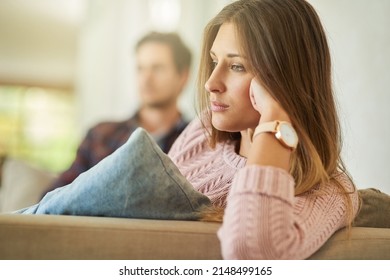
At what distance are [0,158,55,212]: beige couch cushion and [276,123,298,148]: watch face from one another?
1268 millimetres

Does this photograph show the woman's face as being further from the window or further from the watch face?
the window

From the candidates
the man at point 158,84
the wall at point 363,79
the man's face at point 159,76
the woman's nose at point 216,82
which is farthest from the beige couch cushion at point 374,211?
the man's face at point 159,76

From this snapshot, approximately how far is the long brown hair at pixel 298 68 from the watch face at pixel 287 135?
0.07 meters

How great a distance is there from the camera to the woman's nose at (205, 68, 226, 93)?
944mm

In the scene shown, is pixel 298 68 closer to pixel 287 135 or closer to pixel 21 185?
pixel 287 135

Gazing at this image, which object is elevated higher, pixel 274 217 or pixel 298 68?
pixel 298 68

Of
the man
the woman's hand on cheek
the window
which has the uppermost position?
the woman's hand on cheek

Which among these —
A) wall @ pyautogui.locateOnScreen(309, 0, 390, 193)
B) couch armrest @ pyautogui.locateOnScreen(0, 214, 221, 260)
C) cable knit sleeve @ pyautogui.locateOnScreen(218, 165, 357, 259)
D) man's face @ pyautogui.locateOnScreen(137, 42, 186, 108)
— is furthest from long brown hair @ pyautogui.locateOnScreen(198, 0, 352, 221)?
man's face @ pyautogui.locateOnScreen(137, 42, 186, 108)

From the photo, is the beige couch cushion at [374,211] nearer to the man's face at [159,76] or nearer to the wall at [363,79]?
the wall at [363,79]

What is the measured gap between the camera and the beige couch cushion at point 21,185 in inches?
72.6

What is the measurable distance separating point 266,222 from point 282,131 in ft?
0.49

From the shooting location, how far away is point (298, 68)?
0.92m

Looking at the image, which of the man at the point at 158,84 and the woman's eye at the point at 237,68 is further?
the man at the point at 158,84

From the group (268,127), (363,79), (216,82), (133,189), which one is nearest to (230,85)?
(216,82)
